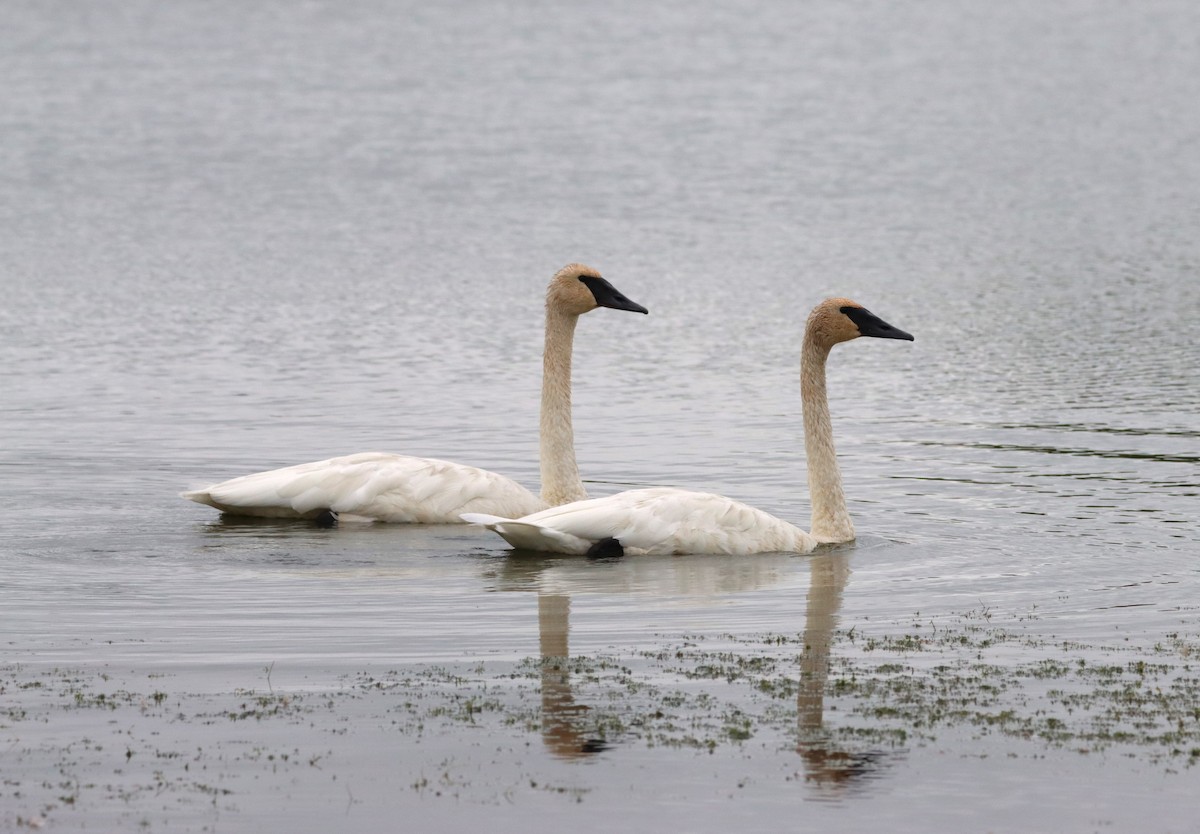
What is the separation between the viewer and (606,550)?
12.7 m

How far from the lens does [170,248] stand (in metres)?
34.8

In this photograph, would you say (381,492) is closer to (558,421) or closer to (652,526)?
(558,421)

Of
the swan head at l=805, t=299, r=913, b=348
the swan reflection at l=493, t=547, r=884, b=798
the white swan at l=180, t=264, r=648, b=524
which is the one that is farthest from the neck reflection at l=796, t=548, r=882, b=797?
the white swan at l=180, t=264, r=648, b=524

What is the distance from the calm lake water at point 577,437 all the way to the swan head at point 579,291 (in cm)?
167

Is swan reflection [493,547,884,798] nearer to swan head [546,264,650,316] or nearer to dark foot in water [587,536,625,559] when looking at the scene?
dark foot in water [587,536,625,559]

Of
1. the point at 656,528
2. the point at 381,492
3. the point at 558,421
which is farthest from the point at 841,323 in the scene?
the point at 381,492

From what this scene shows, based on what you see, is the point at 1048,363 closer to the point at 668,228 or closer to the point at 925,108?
the point at 668,228

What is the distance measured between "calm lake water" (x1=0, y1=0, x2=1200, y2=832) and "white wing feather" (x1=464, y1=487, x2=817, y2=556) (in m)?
0.20

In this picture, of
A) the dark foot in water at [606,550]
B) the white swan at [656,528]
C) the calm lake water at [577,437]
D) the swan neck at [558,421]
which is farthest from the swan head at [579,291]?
the dark foot in water at [606,550]

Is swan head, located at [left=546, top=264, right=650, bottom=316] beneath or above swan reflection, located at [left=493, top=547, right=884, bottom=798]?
above

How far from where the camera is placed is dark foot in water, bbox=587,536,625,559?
41.6ft

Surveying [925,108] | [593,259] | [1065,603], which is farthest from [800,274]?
[925,108]

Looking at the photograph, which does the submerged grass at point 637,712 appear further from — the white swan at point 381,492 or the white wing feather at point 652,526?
the white swan at point 381,492

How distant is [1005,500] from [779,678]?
620 cm
